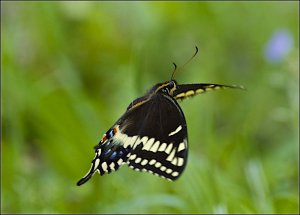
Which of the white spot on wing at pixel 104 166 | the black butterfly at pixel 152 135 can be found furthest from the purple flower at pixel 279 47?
the white spot on wing at pixel 104 166

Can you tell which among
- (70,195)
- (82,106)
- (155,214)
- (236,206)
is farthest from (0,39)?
(236,206)

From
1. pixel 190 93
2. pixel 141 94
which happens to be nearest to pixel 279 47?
pixel 141 94

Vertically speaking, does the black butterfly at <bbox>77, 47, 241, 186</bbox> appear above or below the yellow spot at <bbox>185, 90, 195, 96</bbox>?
below

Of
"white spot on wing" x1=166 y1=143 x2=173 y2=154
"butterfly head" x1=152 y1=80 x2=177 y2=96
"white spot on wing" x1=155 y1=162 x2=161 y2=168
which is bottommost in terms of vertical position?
"white spot on wing" x1=155 y1=162 x2=161 y2=168

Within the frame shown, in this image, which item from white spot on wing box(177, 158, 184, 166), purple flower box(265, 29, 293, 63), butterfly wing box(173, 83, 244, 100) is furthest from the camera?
purple flower box(265, 29, 293, 63)

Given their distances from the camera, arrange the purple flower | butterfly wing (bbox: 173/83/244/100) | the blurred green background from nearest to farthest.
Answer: butterfly wing (bbox: 173/83/244/100) < the blurred green background < the purple flower

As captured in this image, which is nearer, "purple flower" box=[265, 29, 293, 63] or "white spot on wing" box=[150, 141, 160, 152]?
"white spot on wing" box=[150, 141, 160, 152]

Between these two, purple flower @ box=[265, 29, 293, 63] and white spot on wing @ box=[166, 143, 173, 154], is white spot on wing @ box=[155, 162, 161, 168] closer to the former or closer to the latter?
white spot on wing @ box=[166, 143, 173, 154]

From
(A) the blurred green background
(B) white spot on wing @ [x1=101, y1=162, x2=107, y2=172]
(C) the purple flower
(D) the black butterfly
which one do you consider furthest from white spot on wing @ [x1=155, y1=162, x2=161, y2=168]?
(C) the purple flower
